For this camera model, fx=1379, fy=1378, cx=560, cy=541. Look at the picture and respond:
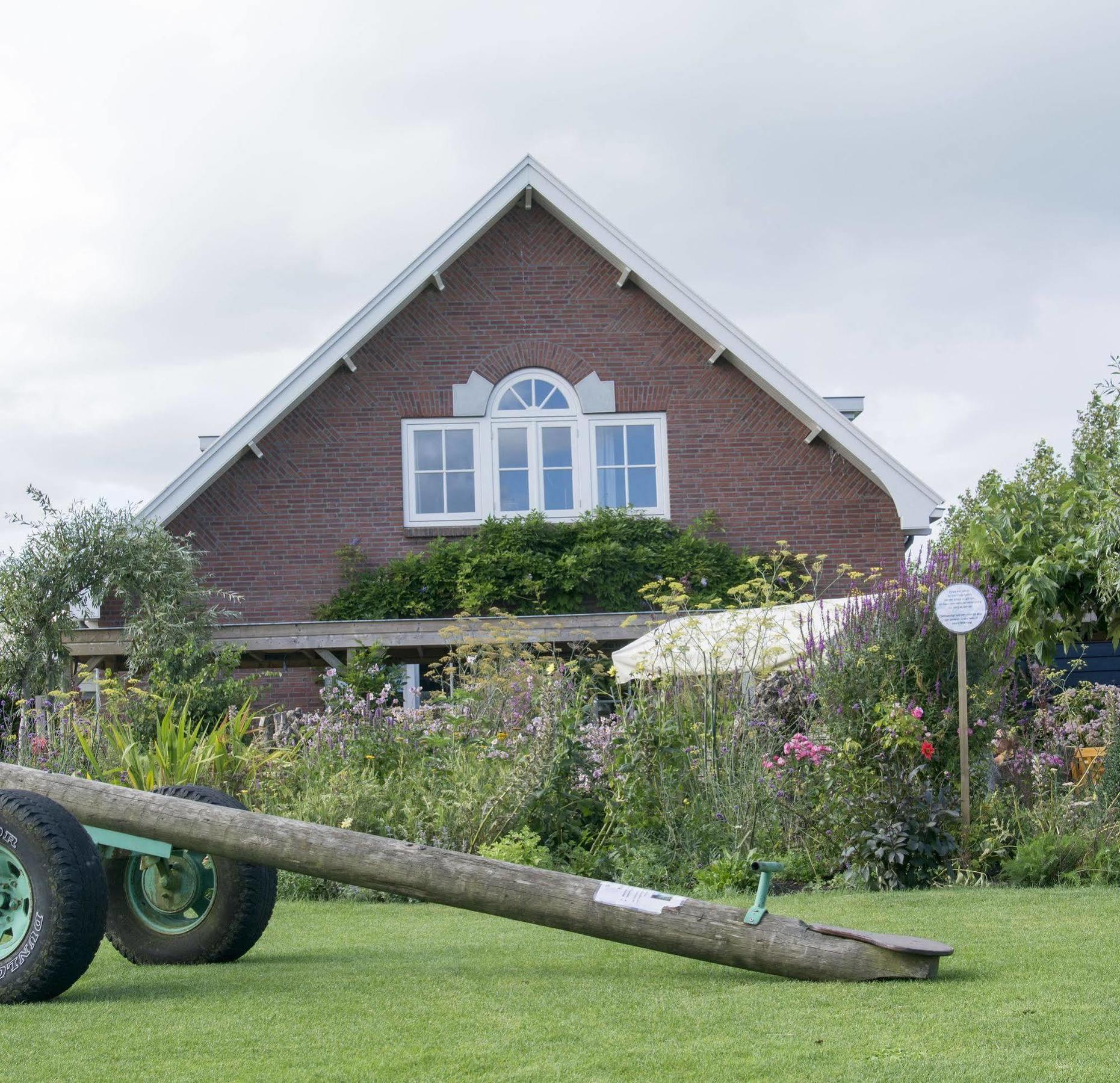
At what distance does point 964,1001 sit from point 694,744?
536 centimetres

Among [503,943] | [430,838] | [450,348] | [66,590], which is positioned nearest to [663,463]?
[450,348]

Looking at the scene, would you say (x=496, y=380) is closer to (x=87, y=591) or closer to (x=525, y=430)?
(x=525, y=430)

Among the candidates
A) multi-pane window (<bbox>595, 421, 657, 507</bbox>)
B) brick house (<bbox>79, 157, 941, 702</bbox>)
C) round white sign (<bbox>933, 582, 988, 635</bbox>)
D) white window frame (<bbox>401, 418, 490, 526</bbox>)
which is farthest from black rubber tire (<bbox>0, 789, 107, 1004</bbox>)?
multi-pane window (<bbox>595, 421, 657, 507</bbox>)

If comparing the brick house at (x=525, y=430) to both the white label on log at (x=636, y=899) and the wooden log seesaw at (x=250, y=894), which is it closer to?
the wooden log seesaw at (x=250, y=894)

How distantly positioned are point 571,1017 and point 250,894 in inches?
80.0

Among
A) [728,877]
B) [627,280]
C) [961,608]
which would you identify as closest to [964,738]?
[961,608]

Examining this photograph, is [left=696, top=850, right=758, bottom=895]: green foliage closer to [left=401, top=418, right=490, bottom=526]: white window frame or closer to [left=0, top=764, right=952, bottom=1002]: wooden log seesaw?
[left=0, top=764, right=952, bottom=1002]: wooden log seesaw

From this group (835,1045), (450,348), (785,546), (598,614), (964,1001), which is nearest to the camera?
(835,1045)

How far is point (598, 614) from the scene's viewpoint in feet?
48.1

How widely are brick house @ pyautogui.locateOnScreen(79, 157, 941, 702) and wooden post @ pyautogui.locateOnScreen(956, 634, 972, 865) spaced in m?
8.20

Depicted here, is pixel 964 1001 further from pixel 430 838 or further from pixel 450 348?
pixel 450 348

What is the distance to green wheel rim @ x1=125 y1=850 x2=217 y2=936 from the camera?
6332 mm

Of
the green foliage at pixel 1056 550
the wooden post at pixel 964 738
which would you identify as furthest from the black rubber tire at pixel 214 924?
the green foliage at pixel 1056 550

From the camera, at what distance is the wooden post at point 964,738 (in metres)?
8.96
